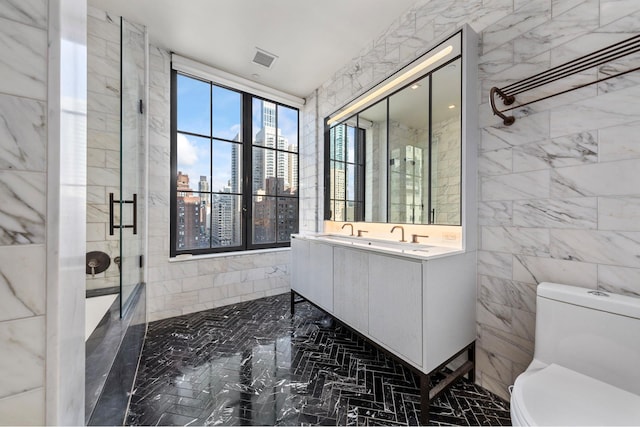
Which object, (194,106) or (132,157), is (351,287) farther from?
(194,106)

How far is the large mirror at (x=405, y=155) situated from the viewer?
1875mm

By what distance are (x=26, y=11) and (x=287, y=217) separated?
136 inches

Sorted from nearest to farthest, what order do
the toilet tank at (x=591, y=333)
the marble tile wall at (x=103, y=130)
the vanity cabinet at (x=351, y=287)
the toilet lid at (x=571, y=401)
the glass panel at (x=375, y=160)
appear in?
the toilet lid at (x=571, y=401), the toilet tank at (x=591, y=333), the vanity cabinet at (x=351, y=287), the marble tile wall at (x=103, y=130), the glass panel at (x=375, y=160)

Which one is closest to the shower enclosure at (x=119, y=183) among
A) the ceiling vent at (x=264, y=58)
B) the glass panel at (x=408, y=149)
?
the ceiling vent at (x=264, y=58)

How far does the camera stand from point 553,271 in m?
1.44

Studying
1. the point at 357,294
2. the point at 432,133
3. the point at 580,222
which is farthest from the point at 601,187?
the point at 357,294

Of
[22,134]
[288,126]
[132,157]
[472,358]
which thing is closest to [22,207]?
[22,134]

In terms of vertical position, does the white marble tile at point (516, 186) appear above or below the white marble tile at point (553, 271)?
above

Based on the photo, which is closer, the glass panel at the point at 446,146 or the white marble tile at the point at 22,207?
the white marble tile at the point at 22,207

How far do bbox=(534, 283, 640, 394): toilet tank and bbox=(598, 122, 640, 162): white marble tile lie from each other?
0.70m

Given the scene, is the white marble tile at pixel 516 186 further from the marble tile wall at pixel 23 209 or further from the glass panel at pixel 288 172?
the glass panel at pixel 288 172

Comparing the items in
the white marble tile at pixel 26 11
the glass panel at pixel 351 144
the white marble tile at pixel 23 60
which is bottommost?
the white marble tile at pixel 23 60

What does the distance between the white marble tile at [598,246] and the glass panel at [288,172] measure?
3.19 meters

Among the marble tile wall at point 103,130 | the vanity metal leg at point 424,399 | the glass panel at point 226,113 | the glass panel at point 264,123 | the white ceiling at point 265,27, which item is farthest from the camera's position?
the glass panel at point 264,123
